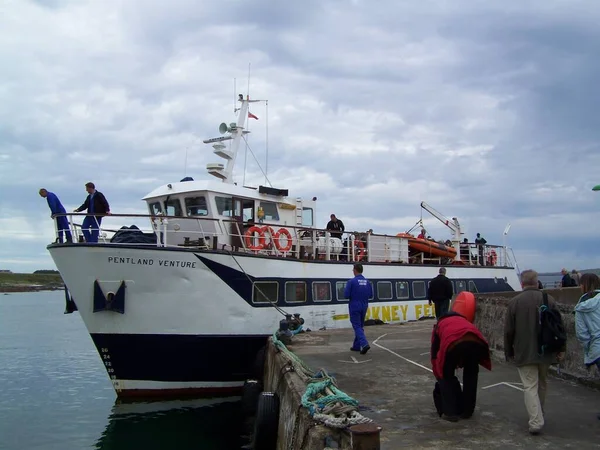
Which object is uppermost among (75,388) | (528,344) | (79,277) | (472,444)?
(79,277)

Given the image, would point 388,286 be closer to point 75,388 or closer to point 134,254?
point 134,254

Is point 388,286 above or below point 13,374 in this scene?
above

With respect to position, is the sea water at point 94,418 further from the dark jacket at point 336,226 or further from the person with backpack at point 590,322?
the person with backpack at point 590,322

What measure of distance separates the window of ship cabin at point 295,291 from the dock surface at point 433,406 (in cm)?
248

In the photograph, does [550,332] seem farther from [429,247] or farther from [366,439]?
[429,247]

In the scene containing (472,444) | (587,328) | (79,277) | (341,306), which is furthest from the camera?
(341,306)

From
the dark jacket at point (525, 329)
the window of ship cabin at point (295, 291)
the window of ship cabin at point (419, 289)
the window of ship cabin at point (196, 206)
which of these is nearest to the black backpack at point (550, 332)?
the dark jacket at point (525, 329)

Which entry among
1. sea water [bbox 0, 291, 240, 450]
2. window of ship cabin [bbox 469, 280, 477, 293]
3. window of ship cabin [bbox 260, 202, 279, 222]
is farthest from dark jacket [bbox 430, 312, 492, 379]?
window of ship cabin [bbox 469, 280, 477, 293]

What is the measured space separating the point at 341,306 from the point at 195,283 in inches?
182

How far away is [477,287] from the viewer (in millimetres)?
20266

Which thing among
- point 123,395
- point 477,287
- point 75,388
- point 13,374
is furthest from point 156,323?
point 477,287

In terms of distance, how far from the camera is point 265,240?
44.9ft

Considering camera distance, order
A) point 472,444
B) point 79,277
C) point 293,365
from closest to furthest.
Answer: point 472,444 → point 293,365 → point 79,277

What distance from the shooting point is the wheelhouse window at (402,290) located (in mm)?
16781
